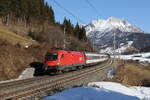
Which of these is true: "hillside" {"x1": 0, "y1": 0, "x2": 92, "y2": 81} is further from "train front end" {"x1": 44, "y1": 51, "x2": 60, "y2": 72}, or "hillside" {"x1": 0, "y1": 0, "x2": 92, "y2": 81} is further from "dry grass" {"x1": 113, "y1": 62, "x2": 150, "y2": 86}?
"dry grass" {"x1": 113, "y1": 62, "x2": 150, "y2": 86}

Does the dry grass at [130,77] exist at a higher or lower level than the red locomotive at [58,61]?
lower

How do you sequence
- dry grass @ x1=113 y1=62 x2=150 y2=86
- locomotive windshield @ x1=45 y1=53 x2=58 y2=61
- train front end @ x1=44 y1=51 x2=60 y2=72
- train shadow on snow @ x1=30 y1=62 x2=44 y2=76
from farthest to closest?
train shadow on snow @ x1=30 y1=62 x2=44 y2=76
locomotive windshield @ x1=45 y1=53 x2=58 y2=61
train front end @ x1=44 y1=51 x2=60 y2=72
dry grass @ x1=113 y1=62 x2=150 y2=86

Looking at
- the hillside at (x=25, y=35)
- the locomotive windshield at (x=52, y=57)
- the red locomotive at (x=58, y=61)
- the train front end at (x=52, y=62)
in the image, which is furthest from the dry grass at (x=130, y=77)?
the hillside at (x=25, y=35)

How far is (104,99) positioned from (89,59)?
118 feet

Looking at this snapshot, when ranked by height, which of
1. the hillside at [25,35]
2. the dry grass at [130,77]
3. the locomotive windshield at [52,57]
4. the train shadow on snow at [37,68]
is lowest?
the dry grass at [130,77]

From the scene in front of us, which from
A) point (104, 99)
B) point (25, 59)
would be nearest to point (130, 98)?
point (104, 99)

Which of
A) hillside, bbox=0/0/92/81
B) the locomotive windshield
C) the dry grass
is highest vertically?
hillside, bbox=0/0/92/81

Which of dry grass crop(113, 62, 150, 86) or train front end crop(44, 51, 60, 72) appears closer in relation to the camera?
dry grass crop(113, 62, 150, 86)

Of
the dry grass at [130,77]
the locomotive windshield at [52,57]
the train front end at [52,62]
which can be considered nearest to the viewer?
the dry grass at [130,77]

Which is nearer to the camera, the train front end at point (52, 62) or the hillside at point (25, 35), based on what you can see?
the hillside at point (25, 35)

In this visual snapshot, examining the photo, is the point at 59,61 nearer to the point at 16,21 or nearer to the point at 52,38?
the point at 52,38

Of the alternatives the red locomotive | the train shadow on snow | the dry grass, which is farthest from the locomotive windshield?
the dry grass

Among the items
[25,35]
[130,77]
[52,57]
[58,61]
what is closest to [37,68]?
[52,57]

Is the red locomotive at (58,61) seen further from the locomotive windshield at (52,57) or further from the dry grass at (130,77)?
the dry grass at (130,77)
